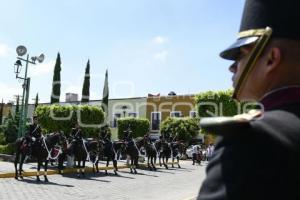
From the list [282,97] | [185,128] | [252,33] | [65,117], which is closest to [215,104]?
[185,128]

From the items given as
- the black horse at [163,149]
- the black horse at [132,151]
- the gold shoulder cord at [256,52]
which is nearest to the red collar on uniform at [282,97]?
the gold shoulder cord at [256,52]

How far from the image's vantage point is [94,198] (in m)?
12.9

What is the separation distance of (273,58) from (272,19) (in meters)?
0.12

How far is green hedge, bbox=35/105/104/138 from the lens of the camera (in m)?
24.1

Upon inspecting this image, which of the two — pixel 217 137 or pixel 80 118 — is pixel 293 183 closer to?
pixel 217 137

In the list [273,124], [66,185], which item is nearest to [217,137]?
[273,124]

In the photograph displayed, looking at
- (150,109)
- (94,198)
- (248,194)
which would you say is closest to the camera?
(248,194)

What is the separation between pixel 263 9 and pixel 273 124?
0.39 meters

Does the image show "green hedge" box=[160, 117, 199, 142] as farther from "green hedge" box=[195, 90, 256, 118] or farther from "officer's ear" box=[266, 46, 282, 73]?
"officer's ear" box=[266, 46, 282, 73]

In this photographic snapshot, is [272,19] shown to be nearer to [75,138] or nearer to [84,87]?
[75,138]

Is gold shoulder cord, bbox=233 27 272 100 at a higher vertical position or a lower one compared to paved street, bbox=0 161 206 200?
higher

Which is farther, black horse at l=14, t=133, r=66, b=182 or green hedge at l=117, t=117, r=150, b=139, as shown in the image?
green hedge at l=117, t=117, r=150, b=139

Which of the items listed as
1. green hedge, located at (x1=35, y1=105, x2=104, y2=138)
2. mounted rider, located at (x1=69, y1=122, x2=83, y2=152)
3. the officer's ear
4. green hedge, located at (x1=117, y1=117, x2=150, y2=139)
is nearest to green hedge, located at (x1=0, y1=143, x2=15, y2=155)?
green hedge, located at (x1=35, y1=105, x2=104, y2=138)

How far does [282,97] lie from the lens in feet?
4.25
